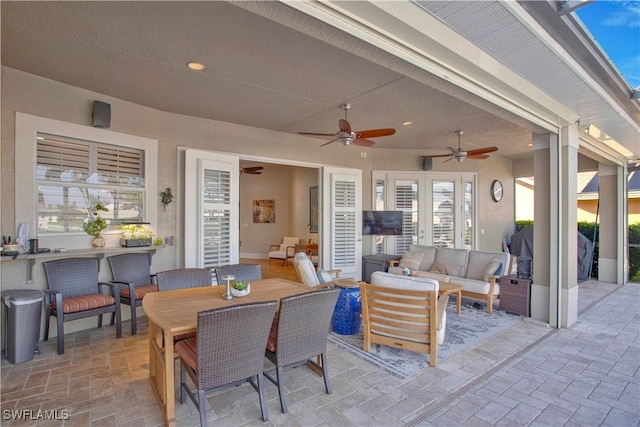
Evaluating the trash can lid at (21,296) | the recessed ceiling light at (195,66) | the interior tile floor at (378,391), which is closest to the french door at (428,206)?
the interior tile floor at (378,391)

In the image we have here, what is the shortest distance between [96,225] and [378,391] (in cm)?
367

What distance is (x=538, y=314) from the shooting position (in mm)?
4367

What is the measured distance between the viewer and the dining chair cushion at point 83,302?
3.30m

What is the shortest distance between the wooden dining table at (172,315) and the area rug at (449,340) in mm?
948

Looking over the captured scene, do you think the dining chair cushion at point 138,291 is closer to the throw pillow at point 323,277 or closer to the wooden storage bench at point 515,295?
the throw pillow at point 323,277

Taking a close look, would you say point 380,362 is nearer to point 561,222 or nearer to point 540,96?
point 561,222

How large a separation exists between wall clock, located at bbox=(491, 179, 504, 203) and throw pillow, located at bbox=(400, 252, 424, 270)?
377 cm

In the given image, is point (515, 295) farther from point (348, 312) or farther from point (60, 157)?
point (60, 157)

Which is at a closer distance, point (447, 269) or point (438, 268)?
point (447, 269)

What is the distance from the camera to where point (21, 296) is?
3.03 meters

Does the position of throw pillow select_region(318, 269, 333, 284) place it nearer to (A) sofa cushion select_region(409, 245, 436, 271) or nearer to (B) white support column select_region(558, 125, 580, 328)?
(A) sofa cushion select_region(409, 245, 436, 271)

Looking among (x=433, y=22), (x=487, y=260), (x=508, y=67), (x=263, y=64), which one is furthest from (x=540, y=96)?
(x=263, y=64)

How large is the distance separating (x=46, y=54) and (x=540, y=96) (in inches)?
198
